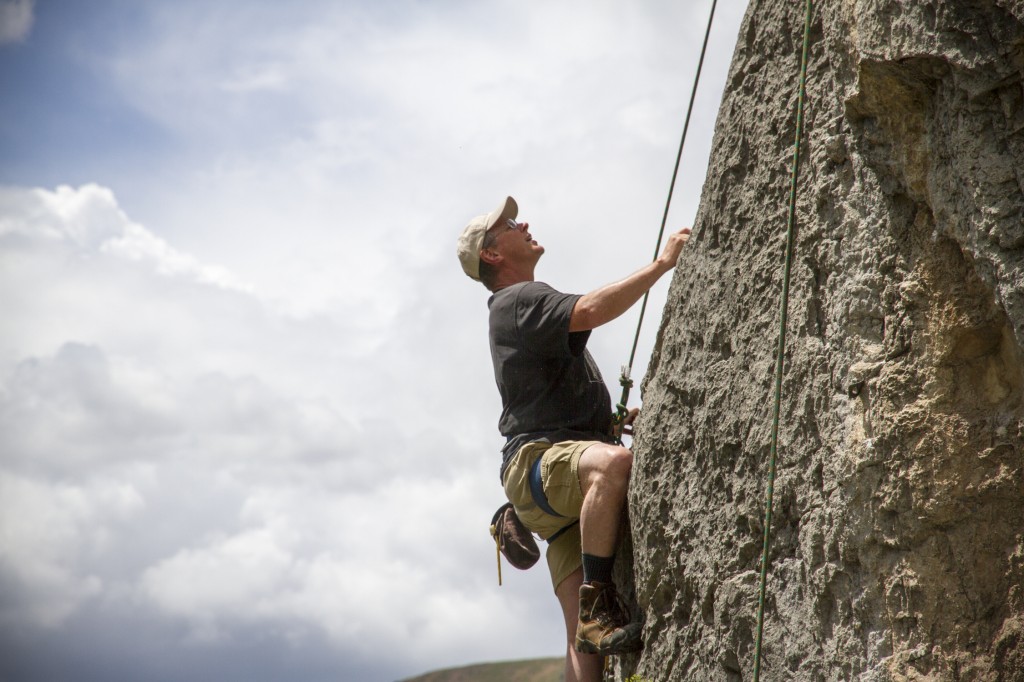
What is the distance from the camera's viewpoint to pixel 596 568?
581 centimetres

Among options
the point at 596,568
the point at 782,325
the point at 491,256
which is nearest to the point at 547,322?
the point at 491,256

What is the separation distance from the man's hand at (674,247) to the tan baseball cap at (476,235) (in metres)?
1.30

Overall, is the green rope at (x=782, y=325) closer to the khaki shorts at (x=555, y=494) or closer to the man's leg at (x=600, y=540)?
the man's leg at (x=600, y=540)

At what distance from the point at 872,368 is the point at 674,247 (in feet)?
5.67

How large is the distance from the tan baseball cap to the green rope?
7.53ft

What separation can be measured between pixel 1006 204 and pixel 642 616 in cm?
296

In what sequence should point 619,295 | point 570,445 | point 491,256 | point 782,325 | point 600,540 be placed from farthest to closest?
point 491,256, point 570,445, point 600,540, point 619,295, point 782,325

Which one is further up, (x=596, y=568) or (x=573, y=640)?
(x=596, y=568)

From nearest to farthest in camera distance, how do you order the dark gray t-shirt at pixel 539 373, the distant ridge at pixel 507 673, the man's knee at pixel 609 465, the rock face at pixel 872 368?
the rock face at pixel 872 368
the man's knee at pixel 609 465
the dark gray t-shirt at pixel 539 373
the distant ridge at pixel 507 673

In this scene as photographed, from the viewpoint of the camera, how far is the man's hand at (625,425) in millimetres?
6551

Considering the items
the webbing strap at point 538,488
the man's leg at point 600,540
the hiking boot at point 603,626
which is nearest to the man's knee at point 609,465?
the man's leg at point 600,540

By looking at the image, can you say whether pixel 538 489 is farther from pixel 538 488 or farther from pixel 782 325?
pixel 782 325

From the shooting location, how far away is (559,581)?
6238 millimetres

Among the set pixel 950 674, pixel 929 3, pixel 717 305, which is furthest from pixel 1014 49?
pixel 950 674
